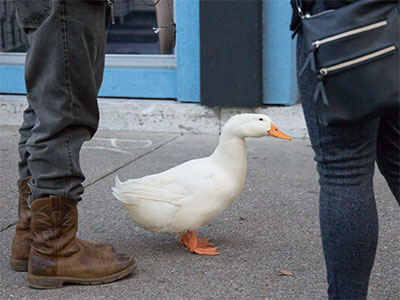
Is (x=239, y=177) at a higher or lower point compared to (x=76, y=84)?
lower

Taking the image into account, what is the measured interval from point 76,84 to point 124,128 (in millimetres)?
3079

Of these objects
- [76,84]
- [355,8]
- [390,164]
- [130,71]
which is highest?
[355,8]

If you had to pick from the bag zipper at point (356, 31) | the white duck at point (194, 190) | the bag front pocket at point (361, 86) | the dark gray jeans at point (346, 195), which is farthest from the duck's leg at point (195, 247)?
the bag zipper at point (356, 31)

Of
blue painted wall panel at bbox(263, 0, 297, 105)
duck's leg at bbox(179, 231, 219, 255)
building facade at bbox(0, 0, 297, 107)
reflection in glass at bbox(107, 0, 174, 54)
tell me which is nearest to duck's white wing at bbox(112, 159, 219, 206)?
duck's leg at bbox(179, 231, 219, 255)

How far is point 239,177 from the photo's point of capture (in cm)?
307

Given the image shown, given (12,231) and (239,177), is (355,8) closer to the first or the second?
(239,177)

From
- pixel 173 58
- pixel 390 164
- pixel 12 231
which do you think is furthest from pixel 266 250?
pixel 173 58

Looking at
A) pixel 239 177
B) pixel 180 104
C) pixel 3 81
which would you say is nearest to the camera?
pixel 239 177

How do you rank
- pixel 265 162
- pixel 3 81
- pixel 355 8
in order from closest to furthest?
pixel 355 8 → pixel 265 162 → pixel 3 81

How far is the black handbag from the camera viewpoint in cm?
180

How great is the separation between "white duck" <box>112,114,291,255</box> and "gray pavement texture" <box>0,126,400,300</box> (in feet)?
0.56

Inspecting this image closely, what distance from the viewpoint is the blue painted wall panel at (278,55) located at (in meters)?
5.27

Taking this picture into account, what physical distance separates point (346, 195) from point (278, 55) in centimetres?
350

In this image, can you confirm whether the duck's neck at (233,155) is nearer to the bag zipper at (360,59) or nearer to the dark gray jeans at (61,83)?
the dark gray jeans at (61,83)
